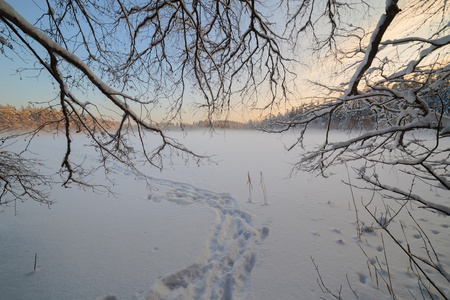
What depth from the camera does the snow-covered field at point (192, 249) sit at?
2395 mm

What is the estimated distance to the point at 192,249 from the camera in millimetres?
3166

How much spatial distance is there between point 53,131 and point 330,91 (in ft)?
12.8

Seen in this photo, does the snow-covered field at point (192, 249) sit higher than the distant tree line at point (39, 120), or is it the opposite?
the distant tree line at point (39, 120)

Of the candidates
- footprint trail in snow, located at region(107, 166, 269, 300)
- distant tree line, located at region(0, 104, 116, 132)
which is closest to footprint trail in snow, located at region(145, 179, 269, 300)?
footprint trail in snow, located at region(107, 166, 269, 300)

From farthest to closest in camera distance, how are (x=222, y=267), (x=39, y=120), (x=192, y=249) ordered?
(x=192, y=249), (x=222, y=267), (x=39, y=120)

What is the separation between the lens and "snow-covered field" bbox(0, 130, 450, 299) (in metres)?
2.39

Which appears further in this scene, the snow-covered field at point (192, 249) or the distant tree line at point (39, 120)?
the snow-covered field at point (192, 249)

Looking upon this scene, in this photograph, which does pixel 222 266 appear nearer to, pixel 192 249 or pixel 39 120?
pixel 192 249

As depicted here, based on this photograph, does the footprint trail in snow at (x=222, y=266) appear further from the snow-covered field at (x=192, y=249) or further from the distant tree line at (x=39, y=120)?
the distant tree line at (x=39, y=120)

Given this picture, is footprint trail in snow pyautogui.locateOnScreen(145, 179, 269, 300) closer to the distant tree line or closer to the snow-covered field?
the snow-covered field

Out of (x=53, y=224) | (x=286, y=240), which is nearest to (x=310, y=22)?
(x=286, y=240)

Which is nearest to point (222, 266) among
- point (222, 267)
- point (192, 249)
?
point (222, 267)

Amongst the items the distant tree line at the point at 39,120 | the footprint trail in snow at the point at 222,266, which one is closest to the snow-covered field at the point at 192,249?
the footprint trail in snow at the point at 222,266

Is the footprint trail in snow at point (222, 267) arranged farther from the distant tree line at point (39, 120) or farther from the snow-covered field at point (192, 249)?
the distant tree line at point (39, 120)
